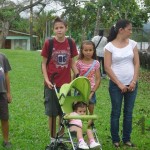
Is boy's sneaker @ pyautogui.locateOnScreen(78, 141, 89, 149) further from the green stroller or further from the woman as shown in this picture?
the woman

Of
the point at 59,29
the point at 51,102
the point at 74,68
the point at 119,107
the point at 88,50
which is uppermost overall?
the point at 59,29

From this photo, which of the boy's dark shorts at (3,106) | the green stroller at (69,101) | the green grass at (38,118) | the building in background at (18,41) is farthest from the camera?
the building in background at (18,41)

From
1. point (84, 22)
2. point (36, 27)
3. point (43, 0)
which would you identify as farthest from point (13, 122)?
point (36, 27)

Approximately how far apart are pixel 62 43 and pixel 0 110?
1167 millimetres

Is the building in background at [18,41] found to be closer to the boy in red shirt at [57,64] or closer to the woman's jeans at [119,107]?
the woman's jeans at [119,107]

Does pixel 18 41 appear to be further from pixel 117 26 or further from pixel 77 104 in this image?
pixel 77 104

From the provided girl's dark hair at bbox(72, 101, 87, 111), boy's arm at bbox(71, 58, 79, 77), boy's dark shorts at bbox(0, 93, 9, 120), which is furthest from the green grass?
boy's arm at bbox(71, 58, 79, 77)

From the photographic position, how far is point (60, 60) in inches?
209

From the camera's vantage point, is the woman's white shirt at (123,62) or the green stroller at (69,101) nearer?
the green stroller at (69,101)

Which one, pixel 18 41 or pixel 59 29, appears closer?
pixel 59 29

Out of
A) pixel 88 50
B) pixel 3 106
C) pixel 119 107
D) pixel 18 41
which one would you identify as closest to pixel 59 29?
pixel 88 50

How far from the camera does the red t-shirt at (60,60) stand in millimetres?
5289

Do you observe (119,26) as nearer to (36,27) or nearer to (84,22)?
(84,22)

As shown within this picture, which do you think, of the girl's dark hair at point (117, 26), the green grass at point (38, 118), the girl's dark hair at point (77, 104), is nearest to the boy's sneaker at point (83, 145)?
the girl's dark hair at point (77, 104)
